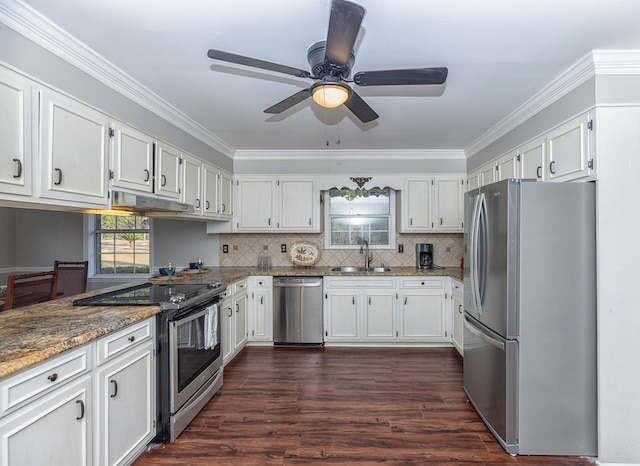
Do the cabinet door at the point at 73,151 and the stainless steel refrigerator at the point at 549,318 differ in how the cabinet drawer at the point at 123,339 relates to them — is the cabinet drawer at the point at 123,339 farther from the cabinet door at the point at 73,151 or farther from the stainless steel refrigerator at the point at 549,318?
the stainless steel refrigerator at the point at 549,318

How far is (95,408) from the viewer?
165cm

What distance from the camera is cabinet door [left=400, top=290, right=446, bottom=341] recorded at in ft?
13.2

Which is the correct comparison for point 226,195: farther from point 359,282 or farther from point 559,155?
point 559,155

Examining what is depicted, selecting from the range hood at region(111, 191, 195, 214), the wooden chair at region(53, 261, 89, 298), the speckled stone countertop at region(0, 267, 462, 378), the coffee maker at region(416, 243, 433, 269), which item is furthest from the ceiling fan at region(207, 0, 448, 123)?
the wooden chair at region(53, 261, 89, 298)

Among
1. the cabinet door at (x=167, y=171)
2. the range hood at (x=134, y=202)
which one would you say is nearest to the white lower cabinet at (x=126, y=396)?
the range hood at (x=134, y=202)

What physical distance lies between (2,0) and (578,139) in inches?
126

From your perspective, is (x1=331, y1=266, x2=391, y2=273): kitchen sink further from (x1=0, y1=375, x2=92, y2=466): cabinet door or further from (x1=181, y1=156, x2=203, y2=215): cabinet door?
(x1=0, y1=375, x2=92, y2=466): cabinet door

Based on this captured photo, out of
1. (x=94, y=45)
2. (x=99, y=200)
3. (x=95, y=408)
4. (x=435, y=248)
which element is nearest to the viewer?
(x=95, y=408)

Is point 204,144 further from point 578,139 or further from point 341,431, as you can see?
point 578,139

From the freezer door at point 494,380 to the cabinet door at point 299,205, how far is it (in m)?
2.33

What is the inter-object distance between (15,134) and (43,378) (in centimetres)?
112

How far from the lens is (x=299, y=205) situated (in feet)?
14.6

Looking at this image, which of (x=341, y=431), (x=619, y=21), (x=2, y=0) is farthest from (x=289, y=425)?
(x=619, y=21)

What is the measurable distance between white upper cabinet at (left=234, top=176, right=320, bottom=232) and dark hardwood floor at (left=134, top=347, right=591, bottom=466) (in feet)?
5.50
